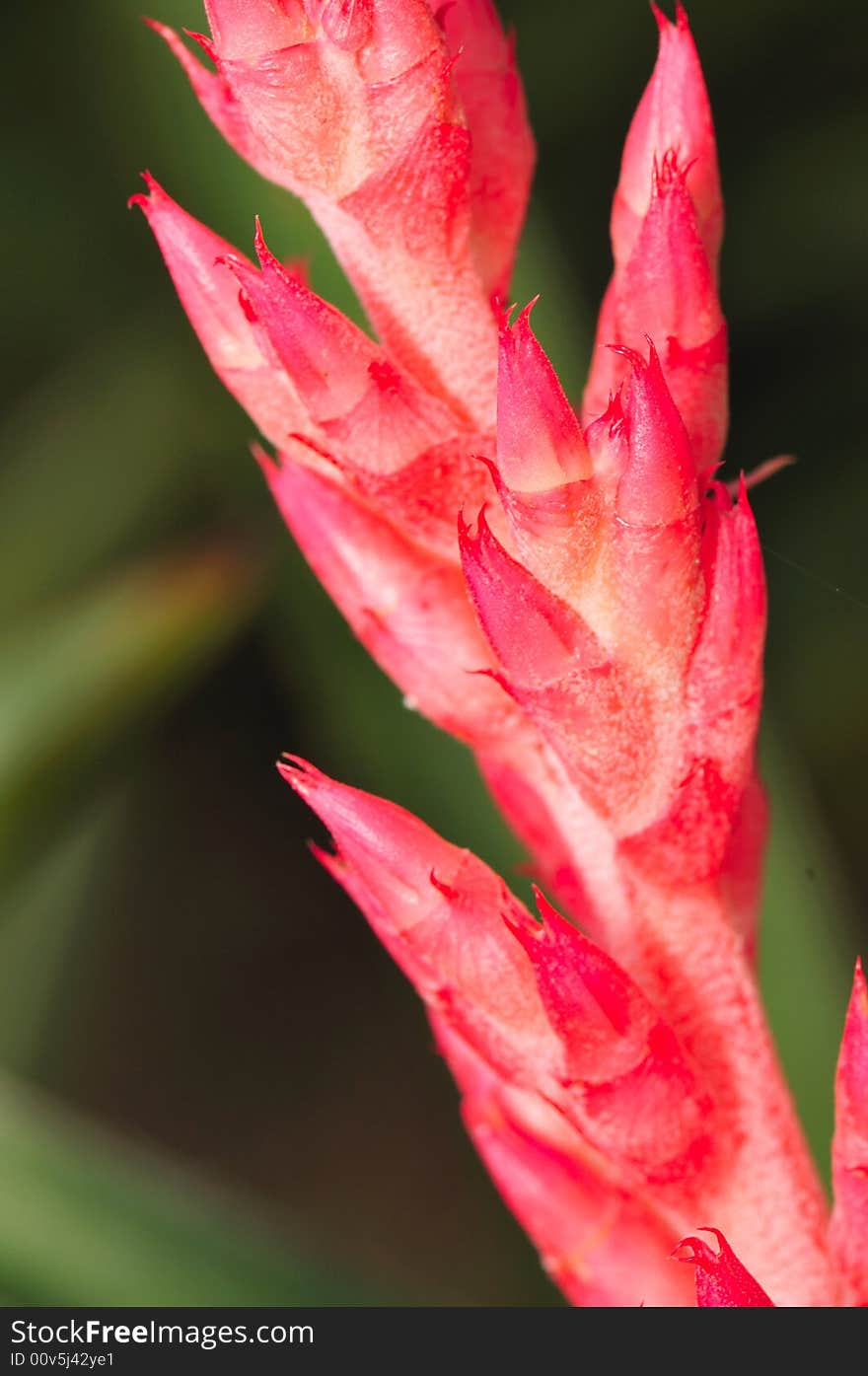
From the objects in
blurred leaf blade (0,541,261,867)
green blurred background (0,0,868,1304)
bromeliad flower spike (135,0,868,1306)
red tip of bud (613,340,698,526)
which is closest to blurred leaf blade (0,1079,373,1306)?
green blurred background (0,0,868,1304)

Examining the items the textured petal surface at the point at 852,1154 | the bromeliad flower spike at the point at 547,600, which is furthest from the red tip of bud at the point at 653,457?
the textured petal surface at the point at 852,1154

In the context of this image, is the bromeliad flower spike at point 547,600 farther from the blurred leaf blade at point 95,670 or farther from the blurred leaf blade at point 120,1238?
Result: the blurred leaf blade at point 95,670

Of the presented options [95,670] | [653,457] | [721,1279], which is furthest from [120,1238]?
[653,457]

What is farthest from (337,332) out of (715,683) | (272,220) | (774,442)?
(774,442)

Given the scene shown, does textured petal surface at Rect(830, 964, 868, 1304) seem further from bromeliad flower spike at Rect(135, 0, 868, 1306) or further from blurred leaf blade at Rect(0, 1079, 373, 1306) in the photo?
blurred leaf blade at Rect(0, 1079, 373, 1306)

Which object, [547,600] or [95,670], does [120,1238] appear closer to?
[95,670]
